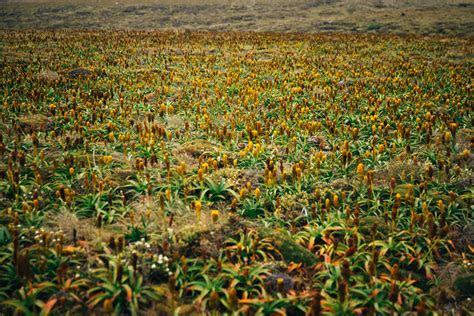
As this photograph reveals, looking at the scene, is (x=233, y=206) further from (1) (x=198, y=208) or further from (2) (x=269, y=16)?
(2) (x=269, y=16)

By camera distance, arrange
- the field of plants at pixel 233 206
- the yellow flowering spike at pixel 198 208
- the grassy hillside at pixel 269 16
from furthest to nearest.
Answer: the grassy hillside at pixel 269 16, the yellow flowering spike at pixel 198 208, the field of plants at pixel 233 206

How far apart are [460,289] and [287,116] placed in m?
6.45

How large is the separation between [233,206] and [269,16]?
48.3m

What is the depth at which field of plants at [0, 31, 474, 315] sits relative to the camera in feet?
12.7

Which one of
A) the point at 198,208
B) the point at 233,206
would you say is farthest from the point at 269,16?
the point at 198,208

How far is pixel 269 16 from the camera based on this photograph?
4816 cm

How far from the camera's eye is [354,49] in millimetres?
22391

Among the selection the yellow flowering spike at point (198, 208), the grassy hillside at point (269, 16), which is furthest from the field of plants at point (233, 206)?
the grassy hillside at point (269, 16)

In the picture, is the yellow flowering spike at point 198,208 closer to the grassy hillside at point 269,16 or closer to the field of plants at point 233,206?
the field of plants at point 233,206

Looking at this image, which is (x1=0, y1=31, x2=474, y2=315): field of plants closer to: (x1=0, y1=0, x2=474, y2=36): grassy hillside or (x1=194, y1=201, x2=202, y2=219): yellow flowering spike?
(x1=194, y1=201, x2=202, y2=219): yellow flowering spike

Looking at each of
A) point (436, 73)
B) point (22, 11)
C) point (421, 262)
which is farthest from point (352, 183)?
point (22, 11)

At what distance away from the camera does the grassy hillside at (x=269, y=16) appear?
3669cm

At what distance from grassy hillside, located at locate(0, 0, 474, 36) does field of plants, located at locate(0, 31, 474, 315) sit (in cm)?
2875

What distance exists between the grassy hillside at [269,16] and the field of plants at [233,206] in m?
28.8
